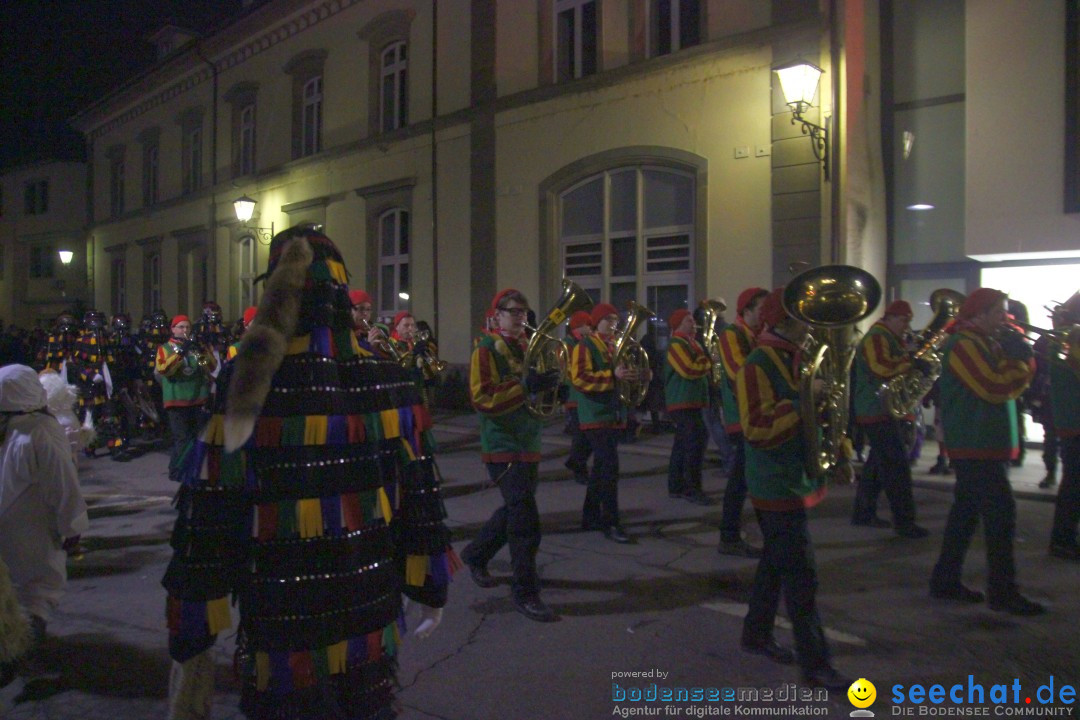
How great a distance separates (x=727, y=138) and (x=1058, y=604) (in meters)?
8.72

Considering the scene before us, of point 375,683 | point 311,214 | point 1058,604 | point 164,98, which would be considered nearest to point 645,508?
point 1058,604

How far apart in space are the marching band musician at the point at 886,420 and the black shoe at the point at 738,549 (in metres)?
1.32

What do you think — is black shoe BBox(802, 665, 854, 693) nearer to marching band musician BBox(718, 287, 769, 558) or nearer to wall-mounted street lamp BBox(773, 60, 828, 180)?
marching band musician BBox(718, 287, 769, 558)

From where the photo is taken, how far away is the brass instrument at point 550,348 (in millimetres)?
5105

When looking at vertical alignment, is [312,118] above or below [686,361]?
above

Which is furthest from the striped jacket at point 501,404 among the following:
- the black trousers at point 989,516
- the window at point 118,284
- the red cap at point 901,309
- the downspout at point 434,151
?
the window at point 118,284

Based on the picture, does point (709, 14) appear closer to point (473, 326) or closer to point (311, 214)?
point (473, 326)

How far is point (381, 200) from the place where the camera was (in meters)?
18.0

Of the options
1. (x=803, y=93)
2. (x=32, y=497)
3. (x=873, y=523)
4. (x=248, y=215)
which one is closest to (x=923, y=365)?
(x=873, y=523)

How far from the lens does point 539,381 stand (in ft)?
16.5

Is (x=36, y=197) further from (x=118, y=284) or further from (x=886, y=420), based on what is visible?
(x=886, y=420)

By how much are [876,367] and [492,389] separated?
11.0ft

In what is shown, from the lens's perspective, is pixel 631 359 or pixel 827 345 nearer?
pixel 827 345

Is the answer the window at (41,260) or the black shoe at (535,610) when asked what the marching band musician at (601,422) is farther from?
the window at (41,260)
